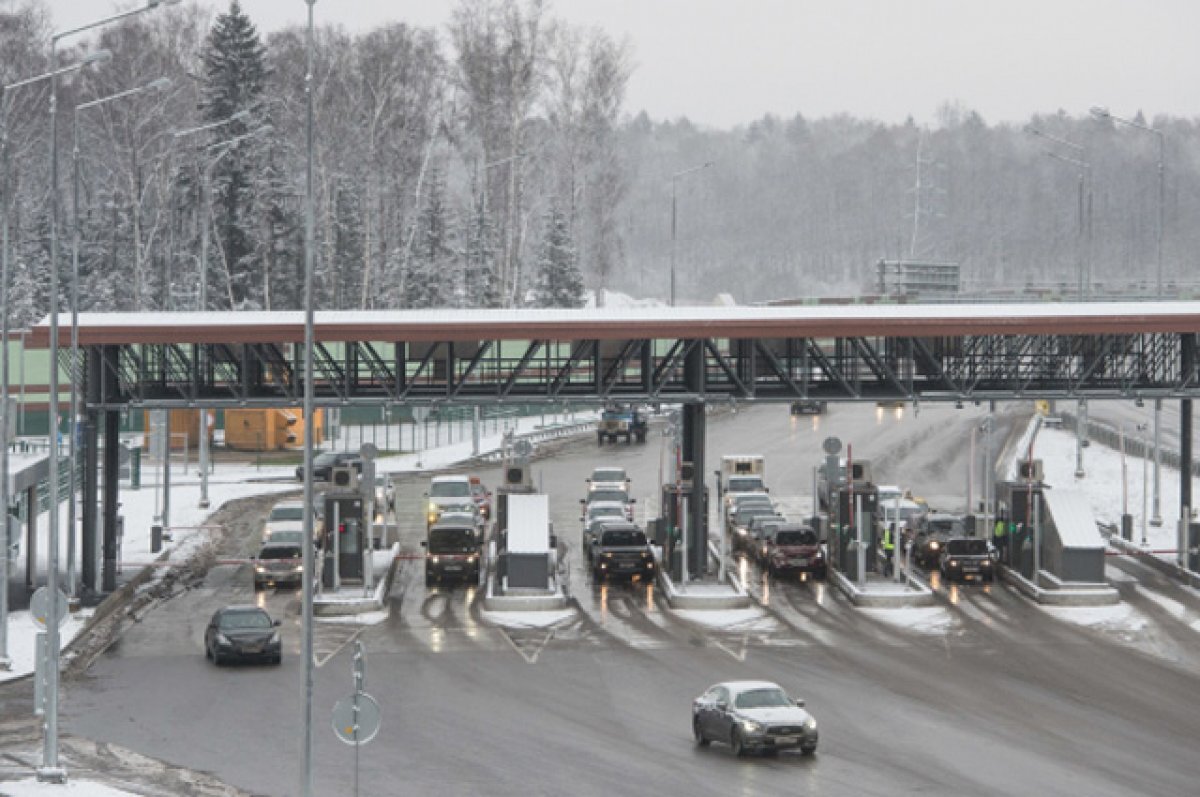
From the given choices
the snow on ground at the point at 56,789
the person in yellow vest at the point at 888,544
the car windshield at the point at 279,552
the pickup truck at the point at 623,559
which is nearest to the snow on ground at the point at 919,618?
the person in yellow vest at the point at 888,544

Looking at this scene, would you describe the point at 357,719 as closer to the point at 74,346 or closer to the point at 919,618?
the point at 74,346

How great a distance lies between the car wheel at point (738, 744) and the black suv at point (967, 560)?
1969 cm

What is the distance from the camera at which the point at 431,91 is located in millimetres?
100625

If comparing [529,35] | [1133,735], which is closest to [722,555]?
[1133,735]

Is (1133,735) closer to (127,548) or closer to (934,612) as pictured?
(934,612)

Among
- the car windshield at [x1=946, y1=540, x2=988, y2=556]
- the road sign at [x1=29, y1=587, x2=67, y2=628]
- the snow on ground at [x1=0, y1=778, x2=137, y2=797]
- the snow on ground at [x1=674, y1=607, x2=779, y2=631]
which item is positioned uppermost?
the road sign at [x1=29, y1=587, x2=67, y2=628]

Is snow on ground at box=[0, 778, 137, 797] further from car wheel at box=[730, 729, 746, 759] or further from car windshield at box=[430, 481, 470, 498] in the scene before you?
car windshield at box=[430, 481, 470, 498]

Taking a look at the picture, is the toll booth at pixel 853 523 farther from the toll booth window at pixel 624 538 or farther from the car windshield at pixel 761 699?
the car windshield at pixel 761 699

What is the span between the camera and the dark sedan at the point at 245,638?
37.5 meters

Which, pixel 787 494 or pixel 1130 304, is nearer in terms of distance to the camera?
pixel 1130 304

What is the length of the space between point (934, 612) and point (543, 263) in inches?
2411

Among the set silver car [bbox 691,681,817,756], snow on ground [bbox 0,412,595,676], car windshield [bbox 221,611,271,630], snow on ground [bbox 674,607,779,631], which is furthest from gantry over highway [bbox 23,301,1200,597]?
silver car [bbox 691,681,817,756]

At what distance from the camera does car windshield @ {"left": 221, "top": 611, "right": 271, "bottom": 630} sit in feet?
124

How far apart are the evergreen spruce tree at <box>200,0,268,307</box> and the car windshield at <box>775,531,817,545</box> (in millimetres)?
49643
